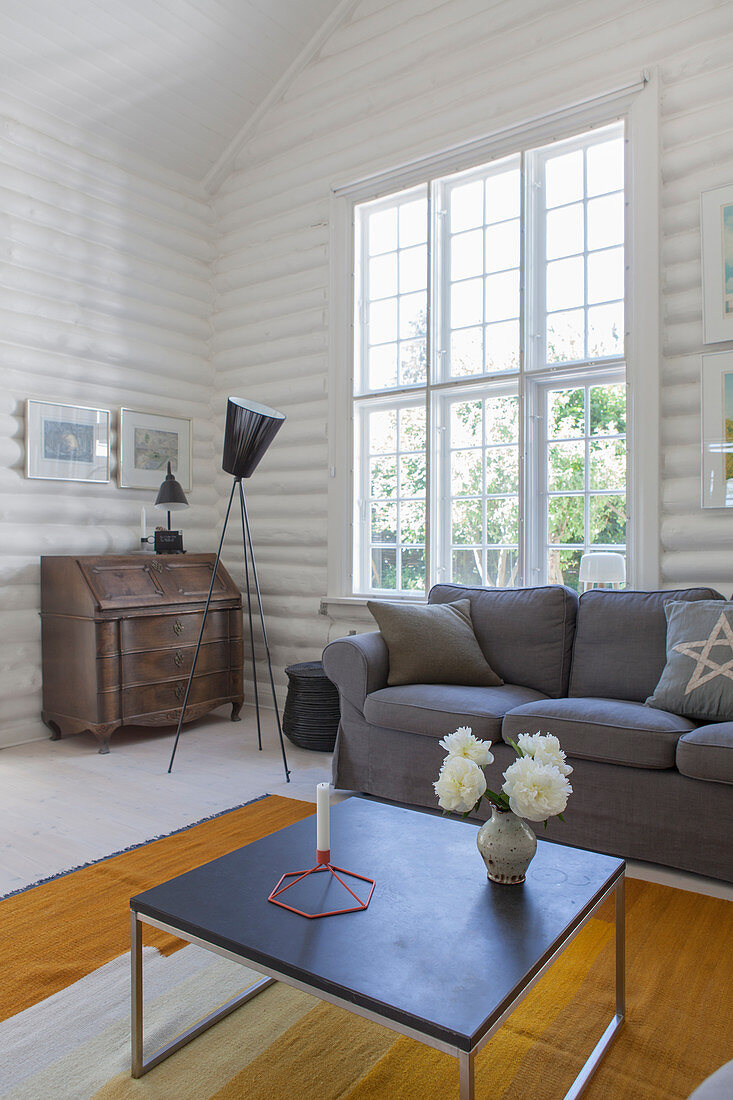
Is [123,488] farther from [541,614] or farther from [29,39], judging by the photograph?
[541,614]

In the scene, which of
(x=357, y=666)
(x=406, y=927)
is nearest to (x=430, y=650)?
(x=357, y=666)

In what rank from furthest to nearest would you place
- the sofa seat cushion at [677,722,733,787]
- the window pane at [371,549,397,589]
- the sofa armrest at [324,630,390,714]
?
the window pane at [371,549,397,589] → the sofa armrest at [324,630,390,714] → the sofa seat cushion at [677,722,733,787]

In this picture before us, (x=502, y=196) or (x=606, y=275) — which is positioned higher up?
(x=502, y=196)

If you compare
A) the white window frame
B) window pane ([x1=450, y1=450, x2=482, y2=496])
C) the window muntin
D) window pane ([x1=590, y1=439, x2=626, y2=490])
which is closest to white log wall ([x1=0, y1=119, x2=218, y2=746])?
the window muntin

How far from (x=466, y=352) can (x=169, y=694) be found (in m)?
2.76

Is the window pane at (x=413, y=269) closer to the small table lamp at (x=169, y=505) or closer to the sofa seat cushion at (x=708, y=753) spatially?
the small table lamp at (x=169, y=505)

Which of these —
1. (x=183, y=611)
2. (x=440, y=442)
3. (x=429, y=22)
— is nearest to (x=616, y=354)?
(x=440, y=442)

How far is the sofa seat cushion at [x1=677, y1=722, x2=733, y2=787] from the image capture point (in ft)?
8.23

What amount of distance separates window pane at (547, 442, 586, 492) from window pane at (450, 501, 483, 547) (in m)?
0.48

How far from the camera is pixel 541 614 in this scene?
3631 mm

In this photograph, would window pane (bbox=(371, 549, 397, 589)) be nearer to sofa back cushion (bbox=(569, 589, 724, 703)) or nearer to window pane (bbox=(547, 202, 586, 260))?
sofa back cushion (bbox=(569, 589, 724, 703))

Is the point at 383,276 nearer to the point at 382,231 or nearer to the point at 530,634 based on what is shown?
the point at 382,231

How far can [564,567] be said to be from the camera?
4148 millimetres

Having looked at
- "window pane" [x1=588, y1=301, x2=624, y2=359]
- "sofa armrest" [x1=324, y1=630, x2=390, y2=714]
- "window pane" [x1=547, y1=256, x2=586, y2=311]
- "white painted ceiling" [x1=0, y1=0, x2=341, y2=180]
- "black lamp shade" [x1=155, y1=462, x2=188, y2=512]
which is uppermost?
"white painted ceiling" [x1=0, y1=0, x2=341, y2=180]
